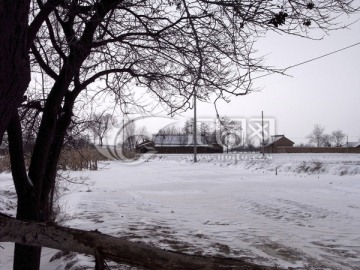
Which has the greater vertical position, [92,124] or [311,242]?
[92,124]

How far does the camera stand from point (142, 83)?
6000 mm

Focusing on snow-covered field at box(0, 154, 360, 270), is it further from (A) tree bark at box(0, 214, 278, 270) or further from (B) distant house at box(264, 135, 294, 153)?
(B) distant house at box(264, 135, 294, 153)

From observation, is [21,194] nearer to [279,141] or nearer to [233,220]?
[233,220]

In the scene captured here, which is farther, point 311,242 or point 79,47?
point 311,242

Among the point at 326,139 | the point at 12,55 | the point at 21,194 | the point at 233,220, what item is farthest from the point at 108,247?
the point at 326,139

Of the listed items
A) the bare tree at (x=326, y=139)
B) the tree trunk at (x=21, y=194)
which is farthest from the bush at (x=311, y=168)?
the bare tree at (x=326, y=139)

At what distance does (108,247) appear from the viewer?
2.09 m

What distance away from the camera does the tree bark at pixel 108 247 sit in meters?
1.95

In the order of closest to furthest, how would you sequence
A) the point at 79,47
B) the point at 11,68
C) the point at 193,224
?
the point at 11,68
the point at 79,47
the point at 193,224

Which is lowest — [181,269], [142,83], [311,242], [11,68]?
[311,242]

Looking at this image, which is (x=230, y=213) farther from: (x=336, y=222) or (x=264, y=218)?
(x=336, y=222)

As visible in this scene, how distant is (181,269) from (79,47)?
118 inches

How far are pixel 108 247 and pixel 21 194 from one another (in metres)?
2.53

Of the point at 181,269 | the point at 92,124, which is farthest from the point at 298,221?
the point at 181,269
